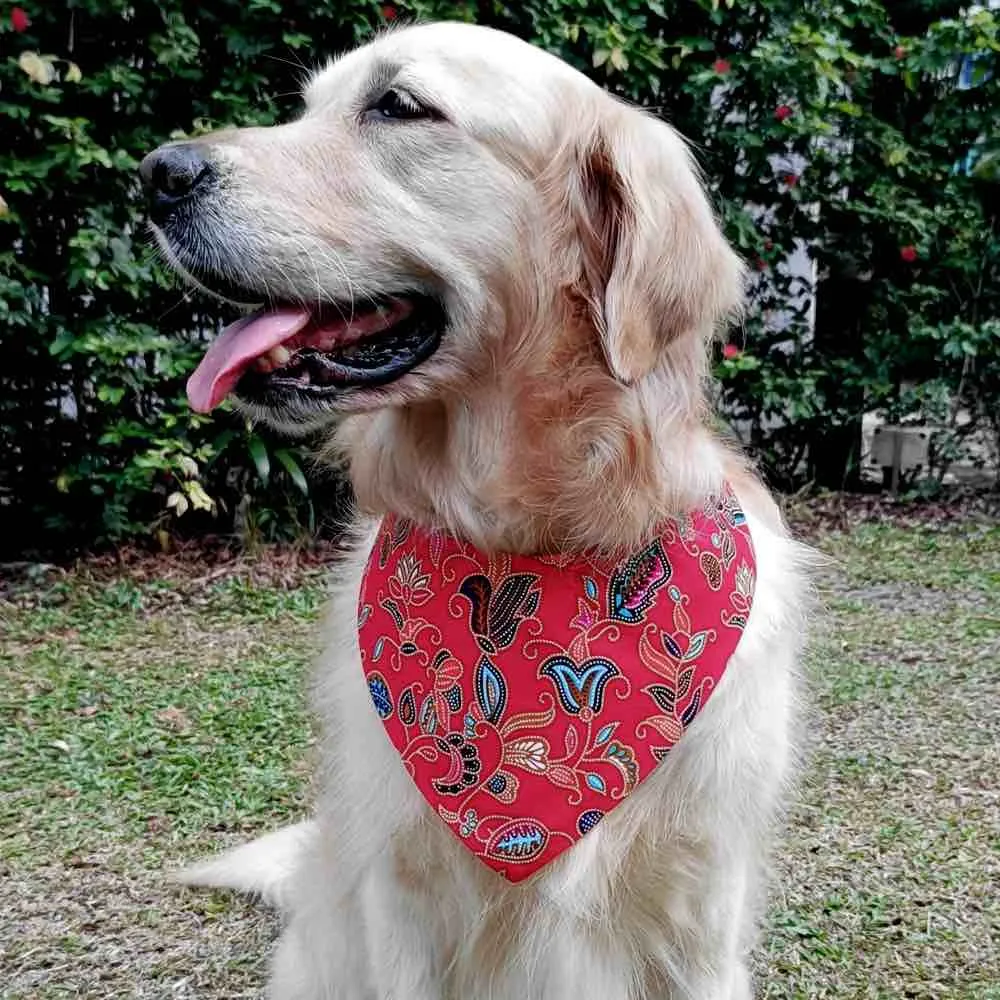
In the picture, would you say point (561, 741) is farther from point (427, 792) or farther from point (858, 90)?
point (858, 90)

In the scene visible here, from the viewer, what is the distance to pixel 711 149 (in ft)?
19.9

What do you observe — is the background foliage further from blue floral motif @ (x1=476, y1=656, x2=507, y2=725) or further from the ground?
blue floral motif @ (x1=476, y1=656, x2=507, y2=725)

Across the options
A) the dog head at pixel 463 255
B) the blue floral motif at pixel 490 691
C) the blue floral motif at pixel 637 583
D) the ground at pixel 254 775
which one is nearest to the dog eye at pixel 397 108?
the dog head at pixel 463 255

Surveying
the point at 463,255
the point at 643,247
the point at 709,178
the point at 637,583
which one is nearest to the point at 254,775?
the point at 637,583

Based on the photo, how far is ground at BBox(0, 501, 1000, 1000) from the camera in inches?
103

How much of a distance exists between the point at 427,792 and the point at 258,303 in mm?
867

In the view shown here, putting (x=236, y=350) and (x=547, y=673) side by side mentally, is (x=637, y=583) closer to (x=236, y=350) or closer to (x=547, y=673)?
(x=547, y=673)

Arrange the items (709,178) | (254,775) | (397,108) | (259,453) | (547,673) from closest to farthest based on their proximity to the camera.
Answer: (397,108)
(547,673)
(254,775)
(259,453)
(709,178)

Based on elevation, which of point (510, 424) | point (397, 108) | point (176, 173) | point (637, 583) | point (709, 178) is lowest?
point (637, 583)

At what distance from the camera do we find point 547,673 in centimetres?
200

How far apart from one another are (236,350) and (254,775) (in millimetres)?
1995

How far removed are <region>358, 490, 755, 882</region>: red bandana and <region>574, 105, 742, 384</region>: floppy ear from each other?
36 centimetres

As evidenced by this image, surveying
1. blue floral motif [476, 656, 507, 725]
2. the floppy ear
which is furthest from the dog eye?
blue floral motif [476, 656, 507, 725]

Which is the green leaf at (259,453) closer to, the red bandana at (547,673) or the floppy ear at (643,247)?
the red bandana at (547,673)
